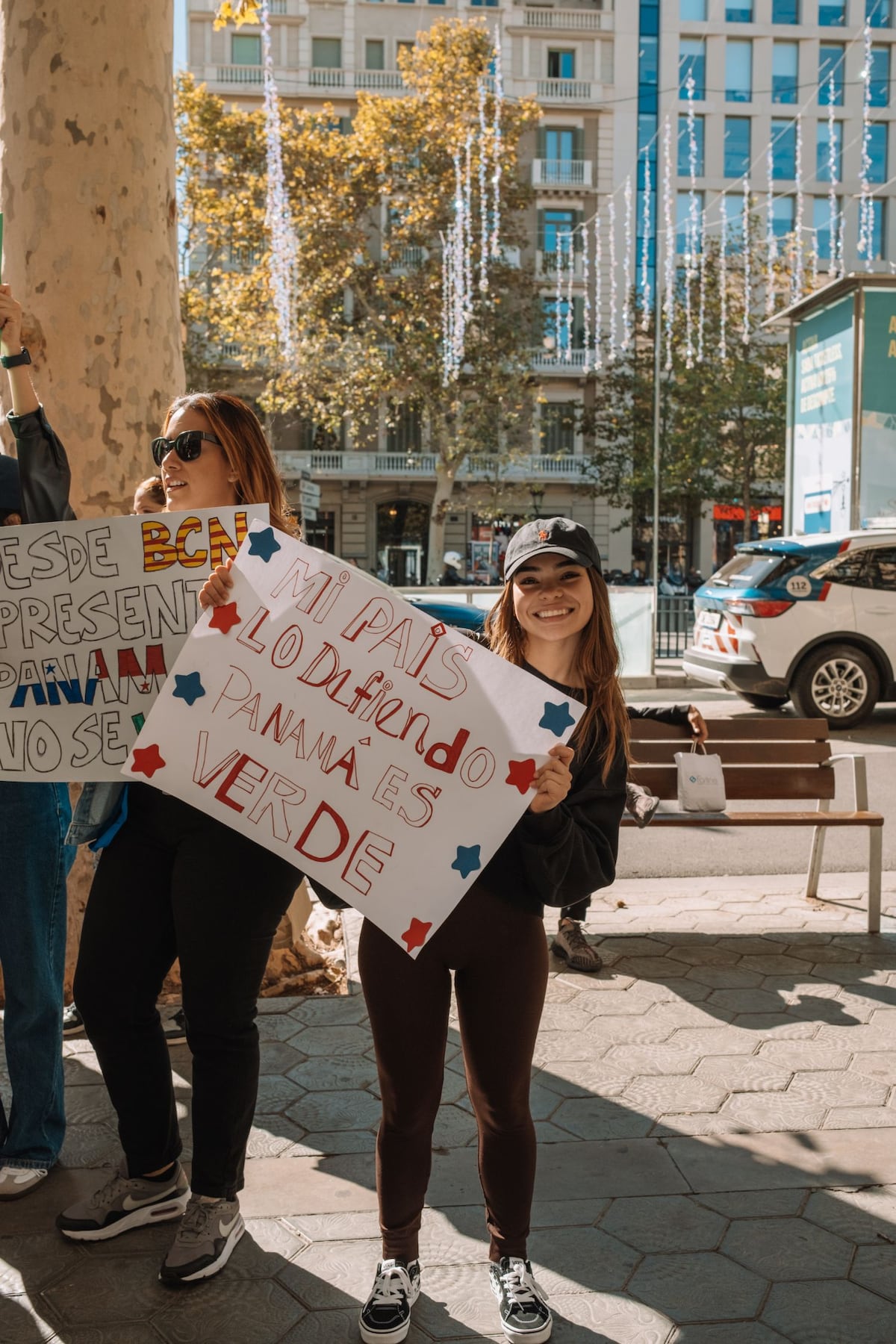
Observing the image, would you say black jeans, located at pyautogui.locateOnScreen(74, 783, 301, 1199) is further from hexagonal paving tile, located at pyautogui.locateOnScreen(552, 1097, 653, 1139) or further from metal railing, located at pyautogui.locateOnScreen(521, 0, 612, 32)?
metal railing, located at pyautogui.locateOnScreen(521, 0, 612, 32)

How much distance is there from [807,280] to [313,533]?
1826 cm

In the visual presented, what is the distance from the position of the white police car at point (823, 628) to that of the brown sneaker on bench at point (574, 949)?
743 centimetres

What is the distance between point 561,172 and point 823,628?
35.8 metres

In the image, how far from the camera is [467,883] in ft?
7.45

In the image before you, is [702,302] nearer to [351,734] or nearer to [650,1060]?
[650,1060]

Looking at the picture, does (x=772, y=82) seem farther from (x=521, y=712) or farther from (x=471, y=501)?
(x=521, y=712)

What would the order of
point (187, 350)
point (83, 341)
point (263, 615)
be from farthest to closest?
1. point (187, 350)
2. point (83, 341)
3. point (263, 615)

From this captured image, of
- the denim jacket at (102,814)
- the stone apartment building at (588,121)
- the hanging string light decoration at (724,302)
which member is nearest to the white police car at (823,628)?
the denim jacket at (102,814)

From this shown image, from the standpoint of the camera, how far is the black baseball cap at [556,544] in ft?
8.04

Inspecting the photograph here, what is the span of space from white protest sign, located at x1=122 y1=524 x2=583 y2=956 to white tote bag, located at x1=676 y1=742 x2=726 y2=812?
2827 millimetres

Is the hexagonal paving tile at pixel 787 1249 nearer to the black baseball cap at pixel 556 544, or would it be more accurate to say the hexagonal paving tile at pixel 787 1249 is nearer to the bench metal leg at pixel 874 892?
the black baseball cap at pixel 556 544

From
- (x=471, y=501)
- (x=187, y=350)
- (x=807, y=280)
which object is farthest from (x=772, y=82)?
(x=187, y=350)

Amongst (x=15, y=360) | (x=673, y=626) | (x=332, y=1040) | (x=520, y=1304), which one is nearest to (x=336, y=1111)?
(x=332, y=1040)

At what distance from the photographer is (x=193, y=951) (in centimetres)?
242
